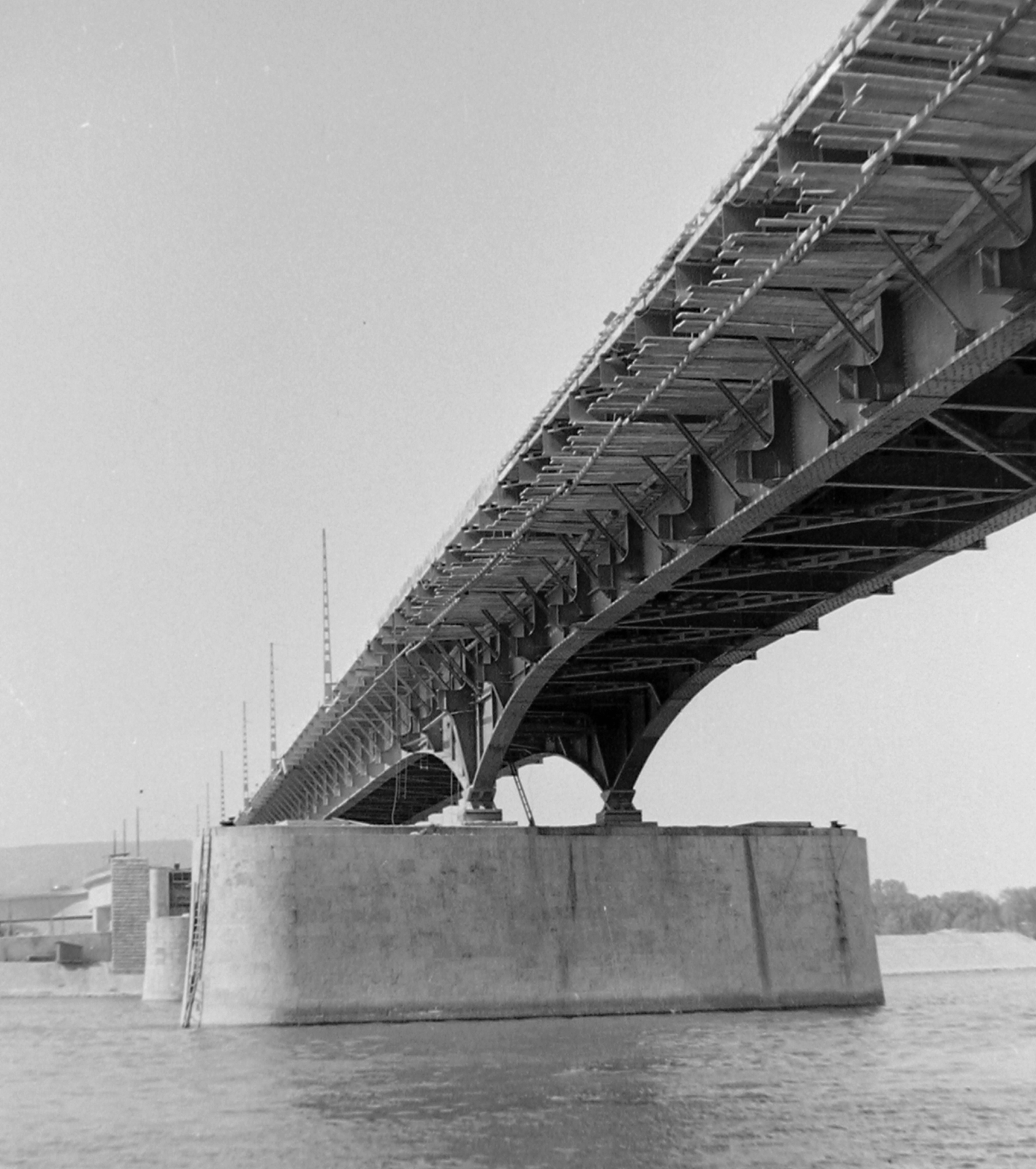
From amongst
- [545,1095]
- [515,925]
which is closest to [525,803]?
[515,925]

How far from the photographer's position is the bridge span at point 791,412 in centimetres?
1547

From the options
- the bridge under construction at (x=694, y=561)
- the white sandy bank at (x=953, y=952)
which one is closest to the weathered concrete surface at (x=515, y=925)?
the bridge under construction at (x=694, y=561)

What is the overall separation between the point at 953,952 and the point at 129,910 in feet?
138

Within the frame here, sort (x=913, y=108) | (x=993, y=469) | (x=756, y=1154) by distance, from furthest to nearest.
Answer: (x=993, y=469)
(x=756, y=1154)
(x=913, y=108)

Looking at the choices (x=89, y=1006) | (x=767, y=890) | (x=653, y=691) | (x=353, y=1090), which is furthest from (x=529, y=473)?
(x=89, y=1006)

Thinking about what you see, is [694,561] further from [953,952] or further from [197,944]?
[953,952]

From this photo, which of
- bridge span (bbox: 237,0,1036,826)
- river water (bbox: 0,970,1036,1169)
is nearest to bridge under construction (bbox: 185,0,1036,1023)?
bridge span (bbox: 237,0,1036,826)

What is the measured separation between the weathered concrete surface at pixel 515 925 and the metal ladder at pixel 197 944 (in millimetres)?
795

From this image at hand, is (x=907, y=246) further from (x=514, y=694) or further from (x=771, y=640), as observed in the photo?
(x=514, y=694)

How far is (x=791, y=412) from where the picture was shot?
22.7m

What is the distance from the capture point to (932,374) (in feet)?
59.7

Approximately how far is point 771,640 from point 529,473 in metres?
11.3

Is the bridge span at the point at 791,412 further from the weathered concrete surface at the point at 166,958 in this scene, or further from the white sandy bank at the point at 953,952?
the white sandy bank at the point at 953,952

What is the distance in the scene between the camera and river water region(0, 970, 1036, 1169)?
2297 cm
